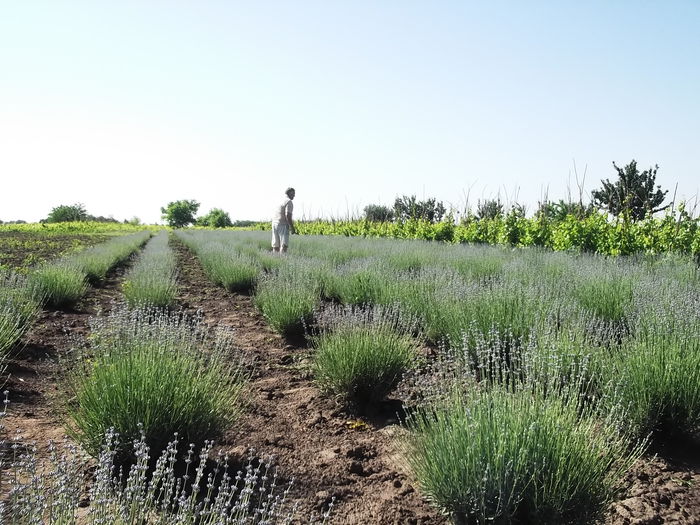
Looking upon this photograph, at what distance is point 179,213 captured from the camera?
286ft

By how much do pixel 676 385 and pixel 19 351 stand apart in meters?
5.62

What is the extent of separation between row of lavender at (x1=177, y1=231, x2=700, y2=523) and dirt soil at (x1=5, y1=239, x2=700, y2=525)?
0.17m

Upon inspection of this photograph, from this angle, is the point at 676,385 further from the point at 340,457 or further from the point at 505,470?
the point at 340,457

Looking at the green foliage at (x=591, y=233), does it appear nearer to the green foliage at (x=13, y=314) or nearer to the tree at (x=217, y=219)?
the green foliage at (x=13, y=314)

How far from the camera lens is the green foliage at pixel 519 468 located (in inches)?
83.9

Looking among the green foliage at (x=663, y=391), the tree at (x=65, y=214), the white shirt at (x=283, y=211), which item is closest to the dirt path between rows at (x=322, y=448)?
the green foliage at (x=663, y=391)

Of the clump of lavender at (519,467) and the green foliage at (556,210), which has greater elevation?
the green foliage at (556,210)

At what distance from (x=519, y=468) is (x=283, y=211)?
9.79 meters

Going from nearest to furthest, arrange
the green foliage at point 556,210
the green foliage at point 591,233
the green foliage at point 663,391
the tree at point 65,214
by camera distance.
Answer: the green foliage at point 663,391 < the green foliage at point 591,233 < the green foliage at point 556,210 < the tree at point 65,214

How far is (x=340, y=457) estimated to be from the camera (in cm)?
310

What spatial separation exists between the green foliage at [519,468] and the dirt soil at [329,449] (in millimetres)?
283

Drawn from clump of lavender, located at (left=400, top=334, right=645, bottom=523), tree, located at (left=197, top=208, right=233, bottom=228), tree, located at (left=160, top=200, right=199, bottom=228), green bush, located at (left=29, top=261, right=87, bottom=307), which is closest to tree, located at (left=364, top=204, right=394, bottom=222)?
green bush, located at (left=29, top=261, right=87, bottom=307)

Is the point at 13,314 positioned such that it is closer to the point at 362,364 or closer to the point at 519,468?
the point at 362,364

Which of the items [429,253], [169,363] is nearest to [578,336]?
[169,363]
